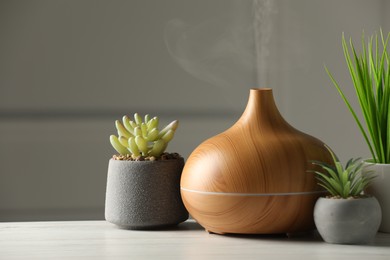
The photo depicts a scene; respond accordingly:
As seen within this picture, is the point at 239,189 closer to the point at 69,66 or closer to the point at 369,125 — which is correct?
the point at 369,125

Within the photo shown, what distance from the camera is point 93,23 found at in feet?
8.88

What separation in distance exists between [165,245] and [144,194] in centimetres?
13

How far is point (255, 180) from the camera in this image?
1055 millimetres

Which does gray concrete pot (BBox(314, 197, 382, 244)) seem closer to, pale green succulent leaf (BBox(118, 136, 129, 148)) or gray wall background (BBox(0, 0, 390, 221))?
pale green succulent leaf (BBox(118, 136, 129, 148))

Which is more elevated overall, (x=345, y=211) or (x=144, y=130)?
(x=144, y=130)

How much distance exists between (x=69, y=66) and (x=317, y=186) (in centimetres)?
178

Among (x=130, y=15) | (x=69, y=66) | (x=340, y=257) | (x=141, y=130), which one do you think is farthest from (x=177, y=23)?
(x=340, y=257)

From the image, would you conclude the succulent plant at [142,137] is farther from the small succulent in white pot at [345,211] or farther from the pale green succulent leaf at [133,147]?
the small succulent in white pot at [345,211]

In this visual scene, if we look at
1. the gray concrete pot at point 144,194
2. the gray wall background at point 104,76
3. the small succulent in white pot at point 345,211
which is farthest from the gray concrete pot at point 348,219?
the gray wall background at point 104,76

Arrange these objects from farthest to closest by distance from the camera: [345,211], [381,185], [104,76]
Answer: [104,76] < [381,185] < [345,211]

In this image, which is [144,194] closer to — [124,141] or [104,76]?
[124,141]

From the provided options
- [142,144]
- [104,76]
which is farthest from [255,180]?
[104,76]

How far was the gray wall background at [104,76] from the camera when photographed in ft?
8.83

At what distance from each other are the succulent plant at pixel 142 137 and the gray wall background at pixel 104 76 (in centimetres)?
149
